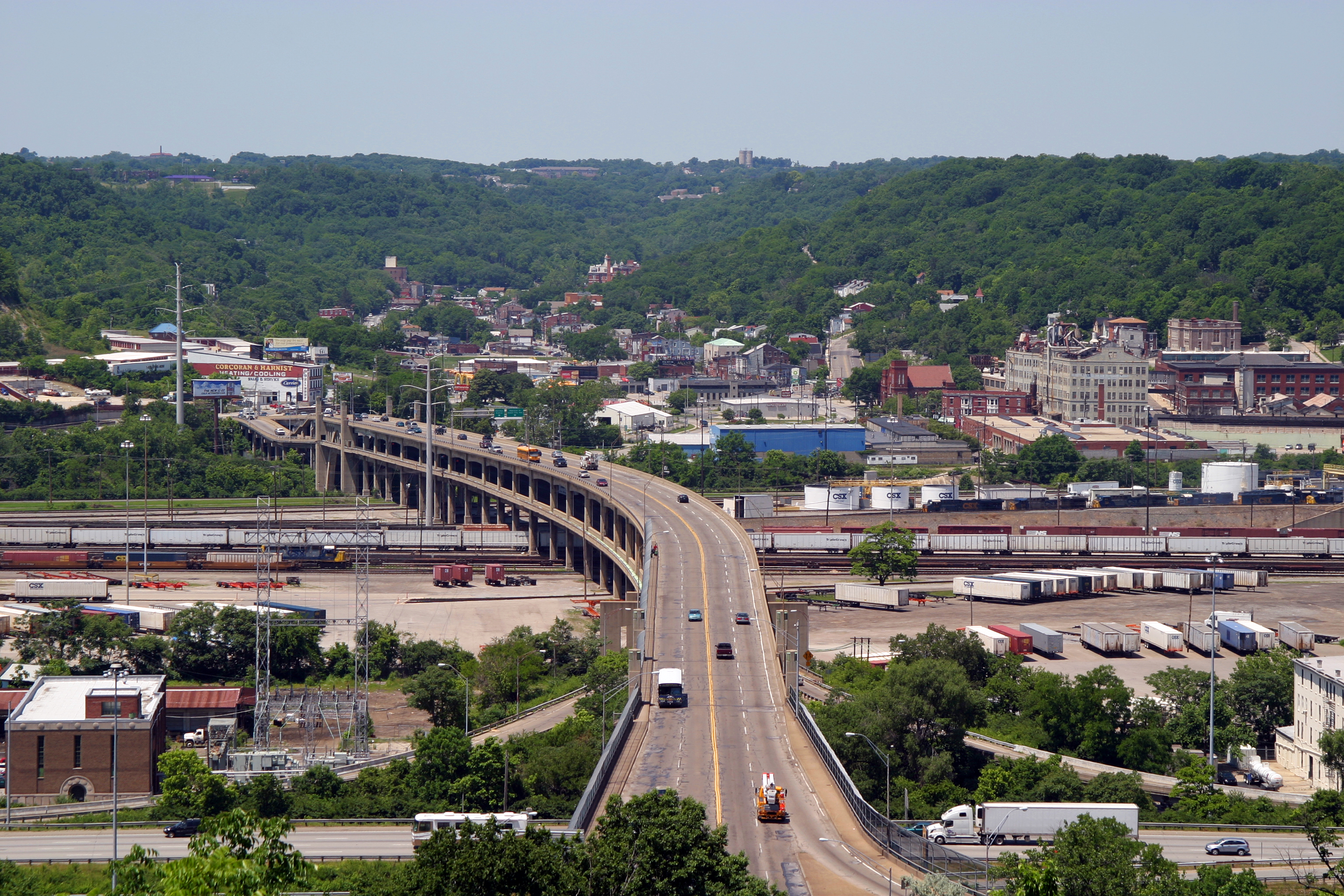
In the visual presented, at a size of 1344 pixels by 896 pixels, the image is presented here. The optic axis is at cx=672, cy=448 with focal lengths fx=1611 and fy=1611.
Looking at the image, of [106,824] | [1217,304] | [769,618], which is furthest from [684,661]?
[1217,304]

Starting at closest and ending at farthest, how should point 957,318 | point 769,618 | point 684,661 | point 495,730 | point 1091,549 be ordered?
point 684,661 < point 495,730 < point 769,618 < point 1091,549 < point 957,318

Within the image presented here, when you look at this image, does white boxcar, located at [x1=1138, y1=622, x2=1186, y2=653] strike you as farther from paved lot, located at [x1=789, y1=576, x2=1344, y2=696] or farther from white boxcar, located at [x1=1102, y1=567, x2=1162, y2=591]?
white boxcar, located at [x1=1102, y1=567, x2=1162, y2=591]

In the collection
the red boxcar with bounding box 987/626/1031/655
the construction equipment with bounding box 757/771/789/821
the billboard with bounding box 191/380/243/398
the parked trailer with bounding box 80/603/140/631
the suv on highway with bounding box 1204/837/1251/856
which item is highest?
the billboard with bounding box 191/380/243/398

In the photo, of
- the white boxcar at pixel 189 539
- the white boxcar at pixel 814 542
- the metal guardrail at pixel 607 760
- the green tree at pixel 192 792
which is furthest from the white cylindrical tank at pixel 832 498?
the green tree at pixel 192 792

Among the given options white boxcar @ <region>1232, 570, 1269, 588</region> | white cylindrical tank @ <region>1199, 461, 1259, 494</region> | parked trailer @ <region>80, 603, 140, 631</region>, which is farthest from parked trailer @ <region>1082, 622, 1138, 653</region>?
white cylindrical tank @ <region>1199, 461, 1259, 494</region>

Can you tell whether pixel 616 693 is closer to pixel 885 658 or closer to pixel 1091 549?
pixel 885 658

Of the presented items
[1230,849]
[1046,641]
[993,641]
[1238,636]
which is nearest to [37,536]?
[993,641]

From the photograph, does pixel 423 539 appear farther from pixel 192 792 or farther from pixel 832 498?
pixel 192 792

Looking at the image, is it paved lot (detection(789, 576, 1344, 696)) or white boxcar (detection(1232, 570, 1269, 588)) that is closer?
paved lot (detection(789, 576, 1344, 696))

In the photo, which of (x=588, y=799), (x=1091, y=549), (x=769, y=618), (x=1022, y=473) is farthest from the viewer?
(x=1022, y=473)
